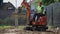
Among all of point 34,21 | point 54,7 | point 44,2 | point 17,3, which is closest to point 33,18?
point 34,21

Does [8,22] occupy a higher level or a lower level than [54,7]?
lower

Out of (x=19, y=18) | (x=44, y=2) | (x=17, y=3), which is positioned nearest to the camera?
(x=17, y=3)

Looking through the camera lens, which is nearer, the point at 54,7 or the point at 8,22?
the point at 54,7

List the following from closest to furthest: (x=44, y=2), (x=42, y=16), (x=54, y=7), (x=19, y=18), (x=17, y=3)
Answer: (x=42, y=16), (x=17, y=3), (x=54, y=7), (x=19, y=18), (x=44, y=2)

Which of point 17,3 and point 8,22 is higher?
point 17,3

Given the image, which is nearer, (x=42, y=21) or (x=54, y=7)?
(x=42, y=21)

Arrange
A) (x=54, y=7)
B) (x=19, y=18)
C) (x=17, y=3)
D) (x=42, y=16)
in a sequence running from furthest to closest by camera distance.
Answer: (x=19, y=18)
(x=54, y=7)
(x=17, y=3)
(x=42, y=16)

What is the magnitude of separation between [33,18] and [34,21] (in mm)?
269

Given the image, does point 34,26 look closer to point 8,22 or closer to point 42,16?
point 42,16

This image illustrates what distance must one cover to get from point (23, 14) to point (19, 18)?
0.58m

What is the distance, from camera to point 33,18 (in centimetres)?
1416

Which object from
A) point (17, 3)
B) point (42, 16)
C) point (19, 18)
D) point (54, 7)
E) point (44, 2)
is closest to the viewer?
point (42, 16)

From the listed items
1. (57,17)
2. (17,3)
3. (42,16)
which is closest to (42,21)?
(42,16)

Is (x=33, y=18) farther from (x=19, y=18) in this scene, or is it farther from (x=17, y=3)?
(x=19, y=18)
